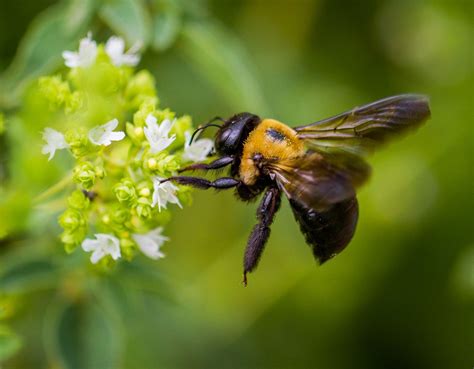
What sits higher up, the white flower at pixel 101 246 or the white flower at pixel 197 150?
the white flower at pixel 197 150

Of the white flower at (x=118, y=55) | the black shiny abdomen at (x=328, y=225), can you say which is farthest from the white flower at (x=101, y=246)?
the white flower at (x=118, y=55)

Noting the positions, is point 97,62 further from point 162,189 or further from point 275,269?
point 275,269

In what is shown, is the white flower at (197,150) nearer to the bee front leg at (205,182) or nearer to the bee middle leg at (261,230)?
the bee front leg at (205,182)

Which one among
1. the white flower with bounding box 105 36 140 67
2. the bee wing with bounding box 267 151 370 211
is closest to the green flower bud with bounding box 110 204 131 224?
the bee wing with bounding box 267 151 370 211

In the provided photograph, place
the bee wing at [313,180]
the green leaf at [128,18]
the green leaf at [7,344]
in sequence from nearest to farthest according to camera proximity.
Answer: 1. the bee wing at [313,180]
2. the green leaf at [7,344]
3. the green leaf at [128,18]

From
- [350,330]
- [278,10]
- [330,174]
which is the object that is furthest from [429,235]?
[330,174]

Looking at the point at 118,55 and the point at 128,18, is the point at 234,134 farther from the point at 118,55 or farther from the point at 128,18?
the point at 128,18
